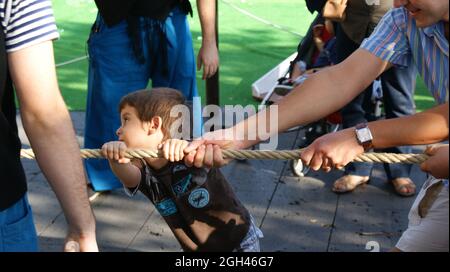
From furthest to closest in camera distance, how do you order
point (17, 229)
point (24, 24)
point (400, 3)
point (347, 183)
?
point (347, 183)
point (400, 3)
point (17, 229)
point (24, 24)

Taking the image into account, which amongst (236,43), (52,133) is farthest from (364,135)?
(236,43)

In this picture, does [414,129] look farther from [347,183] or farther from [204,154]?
[347,183]

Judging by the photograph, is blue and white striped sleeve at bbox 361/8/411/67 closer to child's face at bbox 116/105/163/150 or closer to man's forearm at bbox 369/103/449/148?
man's forearm at bbox 369/103/449/148

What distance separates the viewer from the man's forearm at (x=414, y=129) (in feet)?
7.18

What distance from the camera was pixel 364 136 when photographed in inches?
95.8

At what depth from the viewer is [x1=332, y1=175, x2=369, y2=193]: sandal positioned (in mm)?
4559

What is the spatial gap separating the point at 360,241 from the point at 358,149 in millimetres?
1666

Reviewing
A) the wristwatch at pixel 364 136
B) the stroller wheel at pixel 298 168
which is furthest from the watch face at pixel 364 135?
the stroller wheel at pixel 298 168

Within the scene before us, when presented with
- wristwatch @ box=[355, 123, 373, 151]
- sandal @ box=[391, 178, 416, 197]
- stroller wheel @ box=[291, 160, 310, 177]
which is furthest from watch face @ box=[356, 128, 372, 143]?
stroller wheel @ box=[291, 160, 310, 177]

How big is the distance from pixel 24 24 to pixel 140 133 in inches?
41.2

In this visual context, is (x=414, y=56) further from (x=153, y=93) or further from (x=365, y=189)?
(x=365, y=189)

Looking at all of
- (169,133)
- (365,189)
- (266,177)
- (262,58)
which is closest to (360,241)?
(365,189)

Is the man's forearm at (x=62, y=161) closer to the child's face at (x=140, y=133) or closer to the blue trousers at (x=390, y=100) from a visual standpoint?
the child's face at (x=140, y=133)

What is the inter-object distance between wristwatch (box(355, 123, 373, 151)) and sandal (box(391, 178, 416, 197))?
213cm
